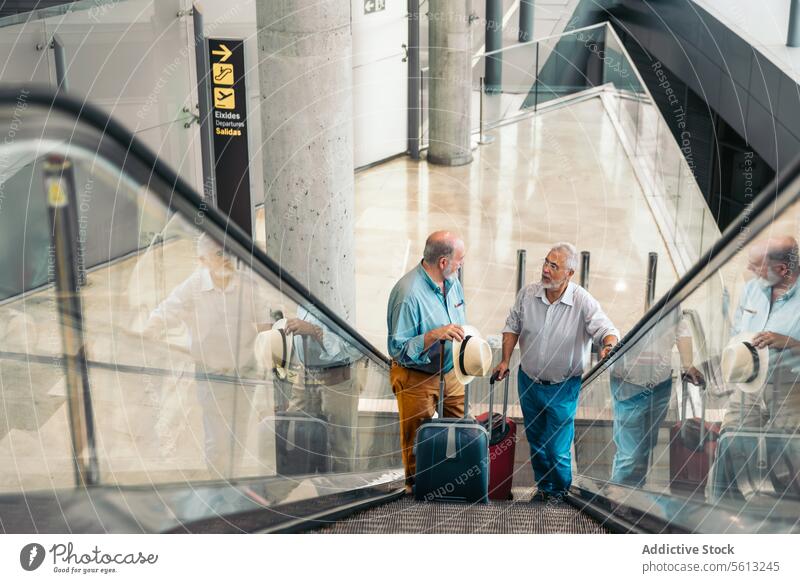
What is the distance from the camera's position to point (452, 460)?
2.92 meters

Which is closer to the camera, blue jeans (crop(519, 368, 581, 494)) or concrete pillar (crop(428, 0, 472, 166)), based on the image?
blue jeans (crop(519, 368, 581, 494))

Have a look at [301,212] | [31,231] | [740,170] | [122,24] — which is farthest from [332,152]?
[740,170]

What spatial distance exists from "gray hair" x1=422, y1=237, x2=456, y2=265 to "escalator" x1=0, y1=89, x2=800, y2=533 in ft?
1.13

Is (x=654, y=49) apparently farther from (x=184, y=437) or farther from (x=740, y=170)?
(x=184, y=437)

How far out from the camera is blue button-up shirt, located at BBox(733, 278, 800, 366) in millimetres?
2471

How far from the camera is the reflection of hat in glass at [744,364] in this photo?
96.0 inches

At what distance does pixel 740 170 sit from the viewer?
7438 mm

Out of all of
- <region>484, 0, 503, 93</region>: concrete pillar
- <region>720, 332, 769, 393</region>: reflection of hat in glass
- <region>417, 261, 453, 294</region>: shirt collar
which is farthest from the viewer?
<region>484, 0, 503, 93</region>: concrete pillar

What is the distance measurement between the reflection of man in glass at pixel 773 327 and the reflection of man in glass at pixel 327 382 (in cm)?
124

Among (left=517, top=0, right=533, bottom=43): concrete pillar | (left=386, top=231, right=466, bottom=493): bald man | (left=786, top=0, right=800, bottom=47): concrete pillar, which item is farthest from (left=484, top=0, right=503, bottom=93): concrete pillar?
(left=386, top=231, right=466, bottom=493): bald man

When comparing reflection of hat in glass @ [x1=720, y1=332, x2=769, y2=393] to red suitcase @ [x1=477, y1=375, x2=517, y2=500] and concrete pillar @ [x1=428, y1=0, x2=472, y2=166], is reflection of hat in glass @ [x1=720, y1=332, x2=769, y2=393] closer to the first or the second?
red suitcase @ [x1=477, y1=375, x2=517, y2=500]

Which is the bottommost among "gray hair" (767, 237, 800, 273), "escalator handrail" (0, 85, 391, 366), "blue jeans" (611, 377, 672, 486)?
"blue jeans" (611, 377, 672, 486)

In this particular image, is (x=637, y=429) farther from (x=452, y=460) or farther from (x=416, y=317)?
(x=416, y=317)

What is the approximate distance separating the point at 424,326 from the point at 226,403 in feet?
2.29
